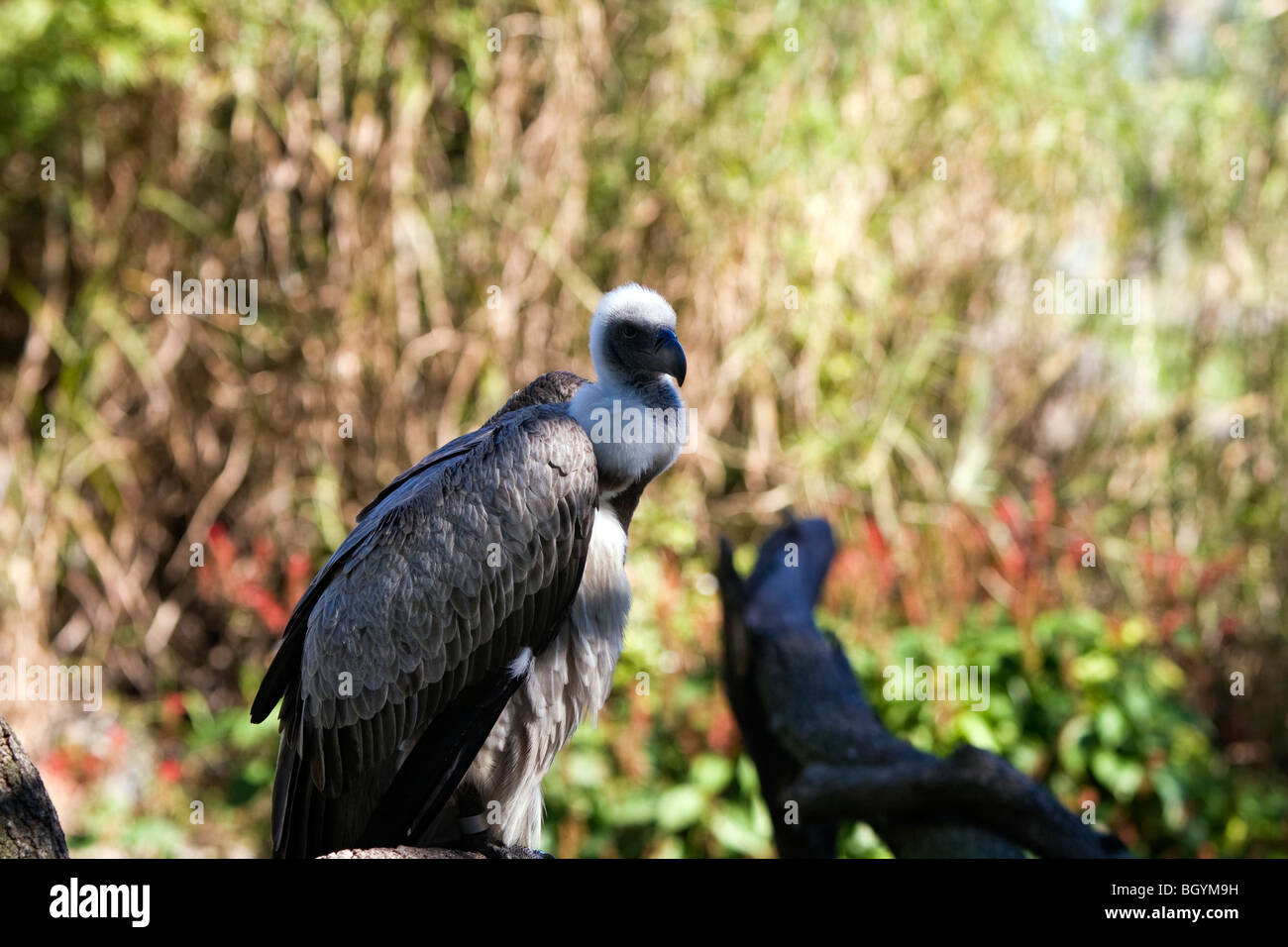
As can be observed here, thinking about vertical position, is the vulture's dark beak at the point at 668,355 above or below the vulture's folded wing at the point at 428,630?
above

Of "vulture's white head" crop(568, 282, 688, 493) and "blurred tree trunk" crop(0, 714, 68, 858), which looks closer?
"blurred tree trunk" crop(0, 714, 68, 858)

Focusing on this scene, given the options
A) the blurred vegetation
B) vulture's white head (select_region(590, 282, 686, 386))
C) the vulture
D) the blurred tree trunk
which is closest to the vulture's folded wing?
the vulture

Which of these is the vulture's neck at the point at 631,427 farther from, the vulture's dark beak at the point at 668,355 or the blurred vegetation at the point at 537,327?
the blurred vegetation at the point at 537,327

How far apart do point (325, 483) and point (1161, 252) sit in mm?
5070

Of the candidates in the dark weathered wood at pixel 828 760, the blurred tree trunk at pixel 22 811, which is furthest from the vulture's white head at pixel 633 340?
the blurred tree trunk at pixel 22 811

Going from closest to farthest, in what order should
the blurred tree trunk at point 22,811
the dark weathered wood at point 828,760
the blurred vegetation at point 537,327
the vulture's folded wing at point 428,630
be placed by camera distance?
the blurred tree trunk at point 22,811, the vulture's folded wing at point 428,630, the dark weathered wood at point 828,760, the blurred vegetation at point 537,327

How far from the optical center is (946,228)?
6.86 m

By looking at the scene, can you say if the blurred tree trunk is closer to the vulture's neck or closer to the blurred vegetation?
the vulture's neck

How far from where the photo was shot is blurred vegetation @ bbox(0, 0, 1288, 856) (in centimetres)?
589

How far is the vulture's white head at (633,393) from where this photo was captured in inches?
116

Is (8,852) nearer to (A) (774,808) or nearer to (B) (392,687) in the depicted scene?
(B) (392,687)

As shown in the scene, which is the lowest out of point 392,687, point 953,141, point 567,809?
point 567,809

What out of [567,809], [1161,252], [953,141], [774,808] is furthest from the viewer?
[1161,252]
